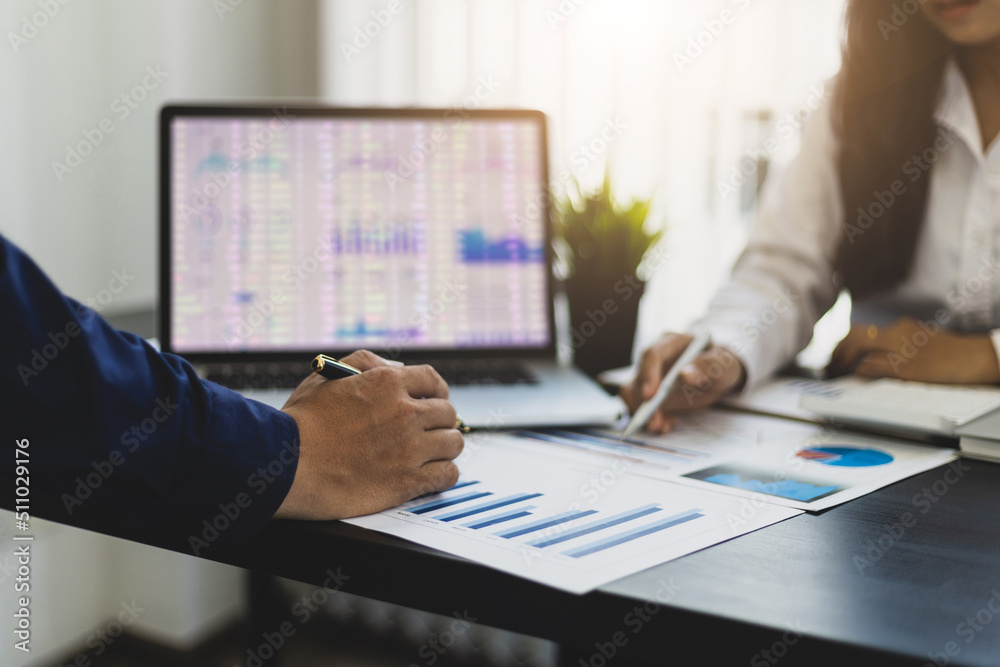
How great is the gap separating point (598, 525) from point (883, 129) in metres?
0.95

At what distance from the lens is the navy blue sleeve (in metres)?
0.51

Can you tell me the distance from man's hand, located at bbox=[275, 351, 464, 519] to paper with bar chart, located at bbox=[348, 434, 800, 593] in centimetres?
2

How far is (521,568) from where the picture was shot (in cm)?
48

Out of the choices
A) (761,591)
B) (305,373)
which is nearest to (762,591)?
(761,591)

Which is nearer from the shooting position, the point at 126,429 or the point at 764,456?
the point at 126,429

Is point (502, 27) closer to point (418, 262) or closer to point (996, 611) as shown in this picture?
point (418, 262)

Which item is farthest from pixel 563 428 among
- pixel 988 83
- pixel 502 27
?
pixel 502 27

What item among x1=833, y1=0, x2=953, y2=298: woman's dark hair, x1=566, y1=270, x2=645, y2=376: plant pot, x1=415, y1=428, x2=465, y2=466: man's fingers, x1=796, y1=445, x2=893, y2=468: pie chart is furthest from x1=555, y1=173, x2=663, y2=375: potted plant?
x1=415, y1=428, x2=465, y2=466: man's fingers

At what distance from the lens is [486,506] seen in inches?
23.7

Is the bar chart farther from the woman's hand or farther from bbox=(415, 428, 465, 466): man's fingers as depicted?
the woman's hand

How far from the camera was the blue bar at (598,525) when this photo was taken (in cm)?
53

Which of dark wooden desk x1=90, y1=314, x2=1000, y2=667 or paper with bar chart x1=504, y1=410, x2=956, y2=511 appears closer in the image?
dark wooden desk x1=90, y1=314, x2=1000, y2=667

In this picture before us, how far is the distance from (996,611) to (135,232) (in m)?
1.53

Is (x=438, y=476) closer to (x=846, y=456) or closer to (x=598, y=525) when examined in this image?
(x=598, y=525)
